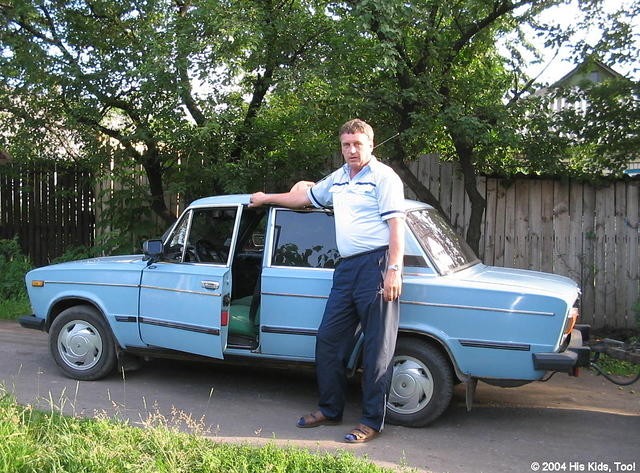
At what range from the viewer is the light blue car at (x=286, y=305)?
15.6 feet

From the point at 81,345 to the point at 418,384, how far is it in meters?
3.20

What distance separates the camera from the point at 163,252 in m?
5.93

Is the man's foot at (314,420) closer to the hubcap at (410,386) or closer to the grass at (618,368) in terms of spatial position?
the hubcap at (410,386)

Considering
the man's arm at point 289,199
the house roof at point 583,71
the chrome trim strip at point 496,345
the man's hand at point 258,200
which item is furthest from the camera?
the house roof at point 583,71

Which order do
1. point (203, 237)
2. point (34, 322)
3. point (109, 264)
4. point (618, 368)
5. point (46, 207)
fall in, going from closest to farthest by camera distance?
point (203, 237) → point (109, 264) → point (34, 322) → point (618, 368) → point (46, 207)

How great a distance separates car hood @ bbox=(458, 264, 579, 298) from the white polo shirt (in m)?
0.79

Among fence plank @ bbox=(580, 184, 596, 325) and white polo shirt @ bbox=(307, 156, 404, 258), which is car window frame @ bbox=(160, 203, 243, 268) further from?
fence plank @ bbox=(580, 184, 596, 325)

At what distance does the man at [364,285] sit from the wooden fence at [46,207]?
23.7 feet

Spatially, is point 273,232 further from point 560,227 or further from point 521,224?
point 560,227

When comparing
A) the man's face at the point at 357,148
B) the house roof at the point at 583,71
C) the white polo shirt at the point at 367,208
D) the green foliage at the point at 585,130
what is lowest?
the white polo shirt at the point at 367,208

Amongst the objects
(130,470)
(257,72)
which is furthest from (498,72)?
(130,470)

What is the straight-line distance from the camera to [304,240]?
5.48 m

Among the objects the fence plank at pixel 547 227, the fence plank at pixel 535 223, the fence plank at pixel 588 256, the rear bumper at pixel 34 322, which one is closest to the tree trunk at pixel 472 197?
the fence plank at pixel 535 223

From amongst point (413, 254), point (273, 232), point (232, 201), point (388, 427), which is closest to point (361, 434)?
point (388, 427)
